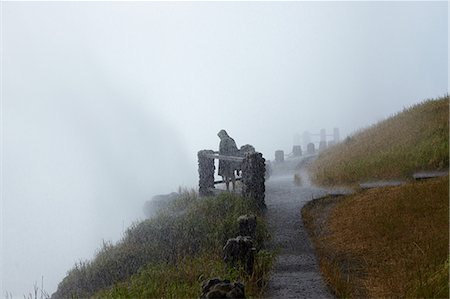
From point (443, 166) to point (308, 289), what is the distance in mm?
8167

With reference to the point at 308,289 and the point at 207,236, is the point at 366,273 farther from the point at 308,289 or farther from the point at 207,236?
the point at 207,236


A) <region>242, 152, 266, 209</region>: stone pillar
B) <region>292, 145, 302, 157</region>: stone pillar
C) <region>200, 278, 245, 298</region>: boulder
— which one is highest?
<region>292, 145, 302, 157</region>: stone pillar

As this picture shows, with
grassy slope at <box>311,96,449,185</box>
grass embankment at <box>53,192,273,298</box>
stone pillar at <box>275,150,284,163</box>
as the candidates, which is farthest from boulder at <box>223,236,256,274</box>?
stone pillar at <box>275,150,284,163</box>

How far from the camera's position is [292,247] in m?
10.6

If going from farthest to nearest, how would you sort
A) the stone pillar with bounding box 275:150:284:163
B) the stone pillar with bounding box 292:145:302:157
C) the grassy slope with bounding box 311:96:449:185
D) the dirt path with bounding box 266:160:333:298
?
the stone pillar with bounding box 292:145:302:157, the stone pillar with bounding box 275:150:284:163, the grassy slope with bounding box 311:96:449:185, the dirt path with bounding box 266:160:333:298

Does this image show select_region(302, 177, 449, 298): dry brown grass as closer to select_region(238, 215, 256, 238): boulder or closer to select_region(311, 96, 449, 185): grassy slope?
select_region(238, 215, 256, 238): boulder

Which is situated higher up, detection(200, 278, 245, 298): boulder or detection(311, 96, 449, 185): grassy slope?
detection(311, 96, 449, 185): grassy slope

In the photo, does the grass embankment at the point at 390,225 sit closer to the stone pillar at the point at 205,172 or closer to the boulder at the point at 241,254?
the boulder at the point at 241,254

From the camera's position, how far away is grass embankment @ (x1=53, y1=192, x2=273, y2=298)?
24.8 feet

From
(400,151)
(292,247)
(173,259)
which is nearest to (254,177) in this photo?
(292,247)

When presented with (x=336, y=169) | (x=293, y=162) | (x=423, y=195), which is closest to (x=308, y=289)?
(x=423, y=195)

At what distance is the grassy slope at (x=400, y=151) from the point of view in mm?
14609

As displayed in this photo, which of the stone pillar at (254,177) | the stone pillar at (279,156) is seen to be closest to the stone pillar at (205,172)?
the stone pillar at (254,177)

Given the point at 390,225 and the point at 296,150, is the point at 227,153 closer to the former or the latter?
the point at 390,225
